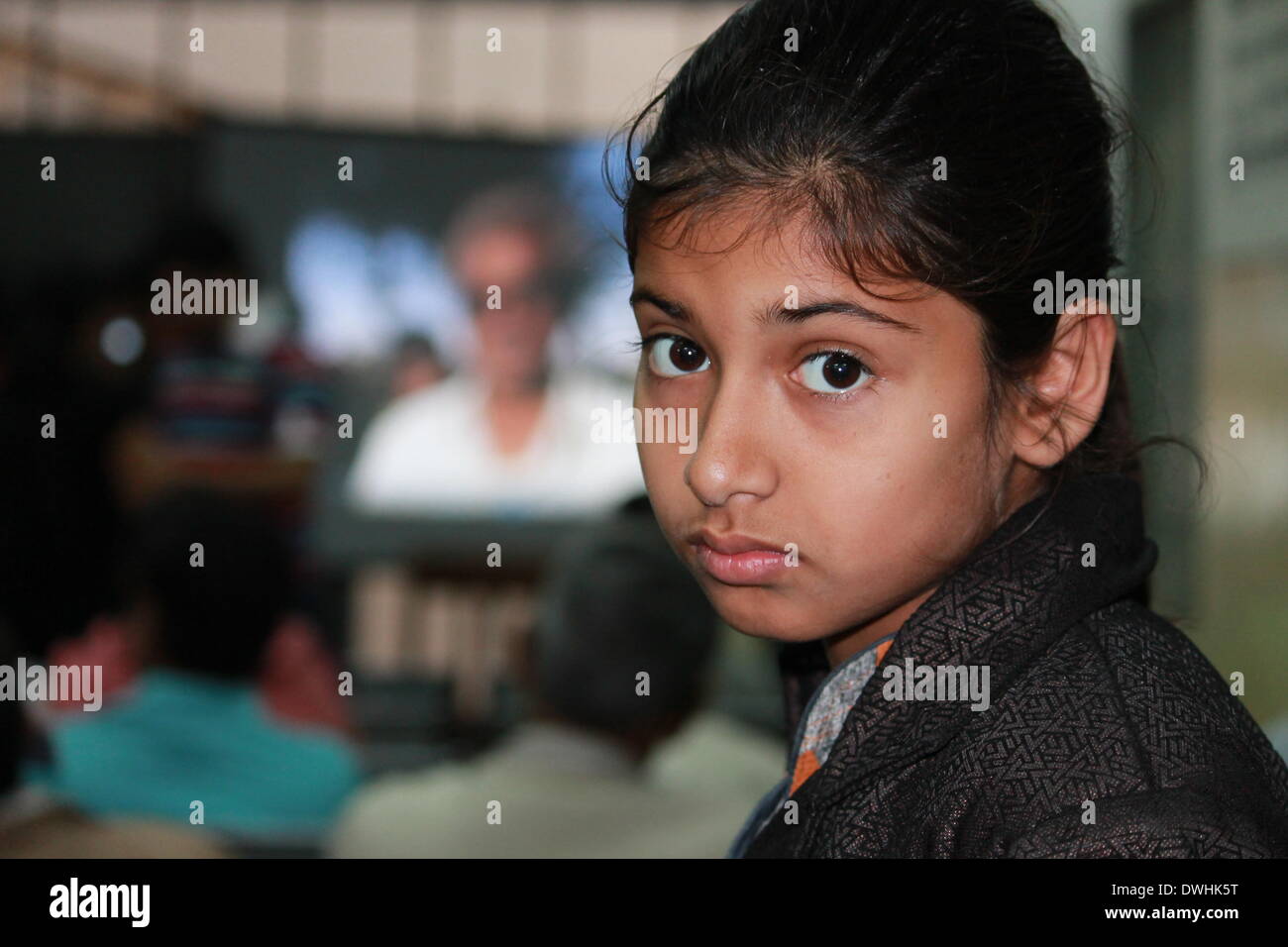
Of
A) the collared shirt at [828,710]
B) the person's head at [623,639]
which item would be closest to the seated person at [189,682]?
the person's head at [623,639]

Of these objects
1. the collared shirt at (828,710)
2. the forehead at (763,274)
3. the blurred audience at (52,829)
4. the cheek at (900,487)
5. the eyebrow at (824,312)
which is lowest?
the blurred audience at (52,829)

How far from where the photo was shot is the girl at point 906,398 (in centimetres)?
71

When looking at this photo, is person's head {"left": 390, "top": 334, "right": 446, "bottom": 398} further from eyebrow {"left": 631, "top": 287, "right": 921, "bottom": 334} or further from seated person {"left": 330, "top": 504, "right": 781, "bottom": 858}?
eyebrow {"left": 631, "top": 287, "right": 921, "bottom": 334}

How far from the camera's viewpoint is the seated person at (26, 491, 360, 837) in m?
2.12

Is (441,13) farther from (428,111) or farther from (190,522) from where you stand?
(190,522)

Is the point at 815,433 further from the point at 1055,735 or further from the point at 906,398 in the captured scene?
the point at 1055,735

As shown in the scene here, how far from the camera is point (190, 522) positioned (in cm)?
216

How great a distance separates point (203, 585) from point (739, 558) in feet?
5.10

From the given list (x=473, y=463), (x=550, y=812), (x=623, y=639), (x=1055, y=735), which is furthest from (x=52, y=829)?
(x=473, y=463)

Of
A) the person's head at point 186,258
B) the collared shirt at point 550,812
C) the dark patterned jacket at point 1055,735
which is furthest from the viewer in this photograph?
the person's head at point 186,258

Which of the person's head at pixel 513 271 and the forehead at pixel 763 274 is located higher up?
the person's head at pixel 513 271

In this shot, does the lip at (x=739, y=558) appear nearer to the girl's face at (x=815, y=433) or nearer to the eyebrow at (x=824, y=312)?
the girl's face at (x=815, y=433)

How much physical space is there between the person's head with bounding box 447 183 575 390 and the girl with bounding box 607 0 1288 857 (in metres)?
3.38

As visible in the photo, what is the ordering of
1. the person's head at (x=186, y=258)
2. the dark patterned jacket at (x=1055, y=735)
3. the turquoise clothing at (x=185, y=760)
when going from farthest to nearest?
1. the person's head at (x=186, y=258)
2. the turquoise clothing at (x=185, y=760)
3. the dark patterned jacket at (x=1055, y=735)
